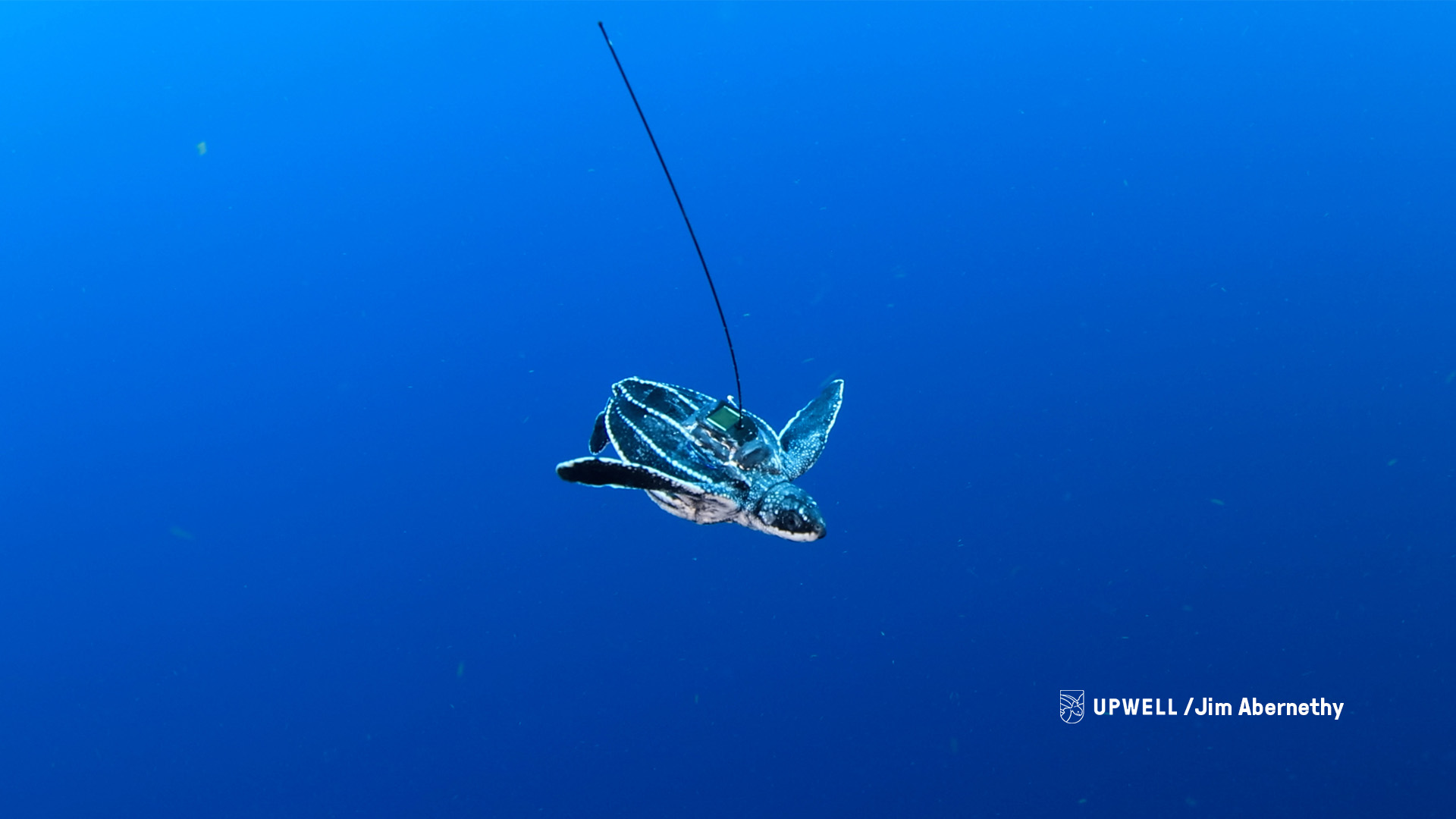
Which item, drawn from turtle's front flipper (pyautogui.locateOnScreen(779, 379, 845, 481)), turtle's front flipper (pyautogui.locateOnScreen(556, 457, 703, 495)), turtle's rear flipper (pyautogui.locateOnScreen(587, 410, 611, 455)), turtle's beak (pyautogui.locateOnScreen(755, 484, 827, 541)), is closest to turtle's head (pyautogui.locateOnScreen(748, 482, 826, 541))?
turtle's beak (pyautogui.locateOnScreen(755, 484, 827, 541))

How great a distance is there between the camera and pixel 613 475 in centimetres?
259

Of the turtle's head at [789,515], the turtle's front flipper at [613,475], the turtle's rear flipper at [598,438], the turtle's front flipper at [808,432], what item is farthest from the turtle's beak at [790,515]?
the turtle's rear flipper at [598,438]

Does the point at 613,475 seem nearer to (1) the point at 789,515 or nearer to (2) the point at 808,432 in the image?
(1) the point at 789,515

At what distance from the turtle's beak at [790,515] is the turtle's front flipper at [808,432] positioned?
112mm

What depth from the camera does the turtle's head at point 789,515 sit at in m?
2.66

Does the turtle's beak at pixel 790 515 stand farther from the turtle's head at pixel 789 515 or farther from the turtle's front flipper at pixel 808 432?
the turtle's front flipper at pixel 808 432

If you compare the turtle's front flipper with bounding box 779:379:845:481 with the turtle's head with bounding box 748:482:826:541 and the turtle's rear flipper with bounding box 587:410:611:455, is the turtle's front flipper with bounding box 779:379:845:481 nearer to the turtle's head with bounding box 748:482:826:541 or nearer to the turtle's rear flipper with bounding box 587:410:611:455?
the turtle's head with bounding box 748:482:826:541

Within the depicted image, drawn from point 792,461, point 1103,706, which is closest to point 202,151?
point 792,461

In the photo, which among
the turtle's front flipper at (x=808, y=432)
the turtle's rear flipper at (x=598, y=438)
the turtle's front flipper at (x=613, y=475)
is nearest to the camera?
the turtle's front flipper at (x=613, y=475)

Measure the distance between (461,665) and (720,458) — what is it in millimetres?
1466

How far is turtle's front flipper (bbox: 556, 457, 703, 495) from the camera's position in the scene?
2562 mm

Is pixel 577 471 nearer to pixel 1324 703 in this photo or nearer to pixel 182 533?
pixel 182 533

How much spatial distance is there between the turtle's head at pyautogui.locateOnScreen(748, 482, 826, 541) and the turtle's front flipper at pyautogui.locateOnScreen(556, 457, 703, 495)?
0.25 meters

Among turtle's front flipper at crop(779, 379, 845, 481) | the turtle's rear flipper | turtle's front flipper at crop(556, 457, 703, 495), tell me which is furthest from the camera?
the turtle's rear flipper
